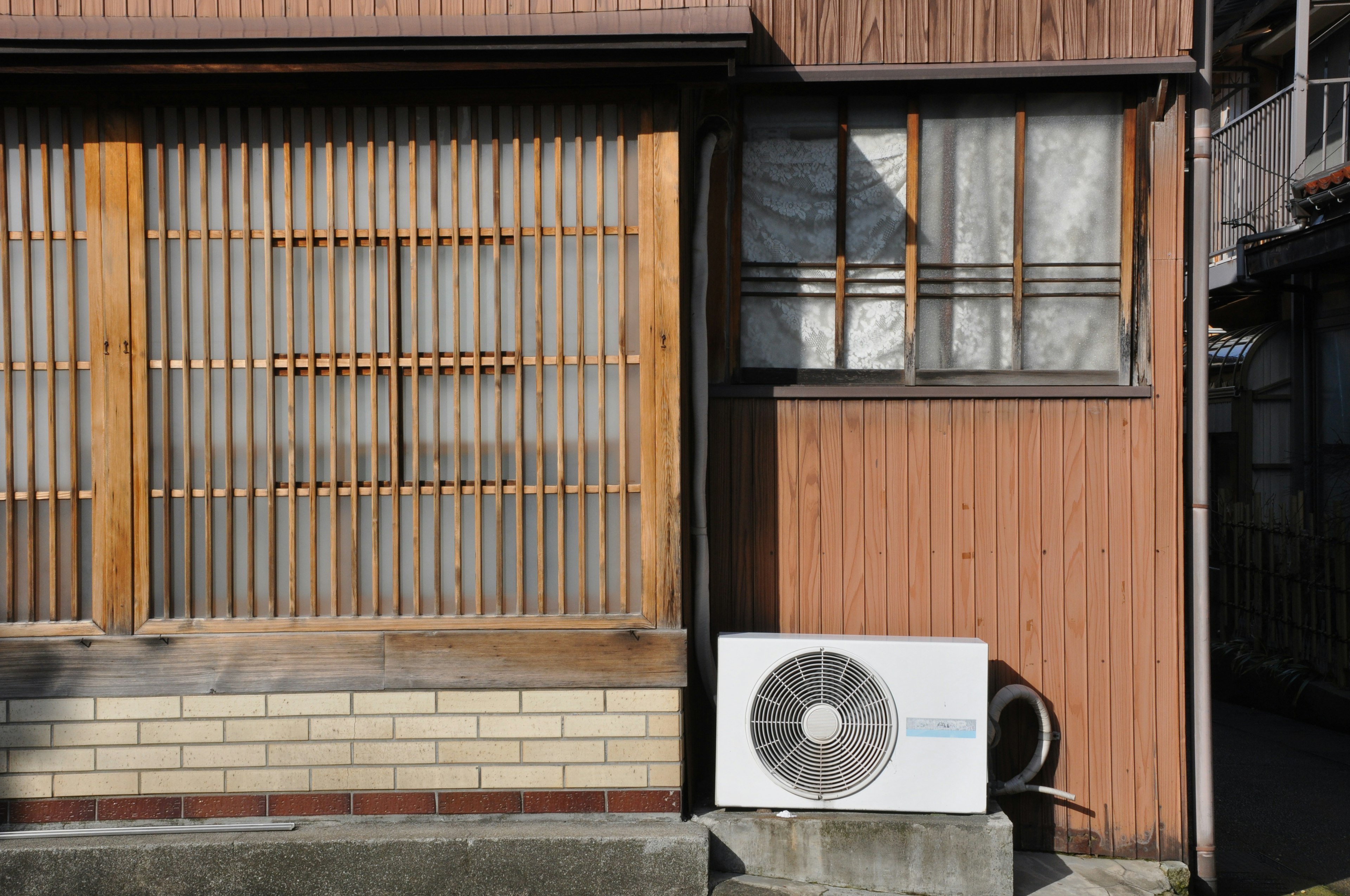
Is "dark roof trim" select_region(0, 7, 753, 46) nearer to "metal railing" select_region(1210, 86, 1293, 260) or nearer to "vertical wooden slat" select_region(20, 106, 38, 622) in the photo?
"vertical wooden slat" select_region(20, 106, 38, 622)

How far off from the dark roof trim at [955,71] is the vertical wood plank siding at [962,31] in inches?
1.5

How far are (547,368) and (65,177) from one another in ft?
8.61

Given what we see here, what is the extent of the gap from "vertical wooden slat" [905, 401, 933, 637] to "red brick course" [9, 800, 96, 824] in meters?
4.37

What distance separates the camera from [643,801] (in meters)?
4.80

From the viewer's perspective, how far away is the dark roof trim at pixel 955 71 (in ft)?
16.9

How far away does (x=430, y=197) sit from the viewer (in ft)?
15.8

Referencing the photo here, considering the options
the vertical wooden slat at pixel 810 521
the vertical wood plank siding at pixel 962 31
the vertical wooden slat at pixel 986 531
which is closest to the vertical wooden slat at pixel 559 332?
the vertical wood plank siding at pixel 962 31

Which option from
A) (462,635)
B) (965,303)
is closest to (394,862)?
(462,635)

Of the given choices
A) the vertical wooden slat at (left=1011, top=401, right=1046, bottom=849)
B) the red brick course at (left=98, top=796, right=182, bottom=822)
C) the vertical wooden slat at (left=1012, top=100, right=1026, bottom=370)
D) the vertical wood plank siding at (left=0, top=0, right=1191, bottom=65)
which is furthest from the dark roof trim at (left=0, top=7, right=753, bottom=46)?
the red brick course at (left=98, top=796, right=182, bottom=822)

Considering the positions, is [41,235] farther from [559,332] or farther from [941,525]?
[941,525]

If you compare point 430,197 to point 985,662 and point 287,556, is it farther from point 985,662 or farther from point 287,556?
point 985,662

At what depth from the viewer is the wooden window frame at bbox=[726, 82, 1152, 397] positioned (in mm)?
5320

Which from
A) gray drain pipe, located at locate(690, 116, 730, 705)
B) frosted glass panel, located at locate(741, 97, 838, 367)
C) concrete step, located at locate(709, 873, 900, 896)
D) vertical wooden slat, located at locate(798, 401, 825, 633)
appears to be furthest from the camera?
frosted glass panel, located at locate(741, 97, 838, 367)

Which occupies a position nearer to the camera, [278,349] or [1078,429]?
[278,349]
